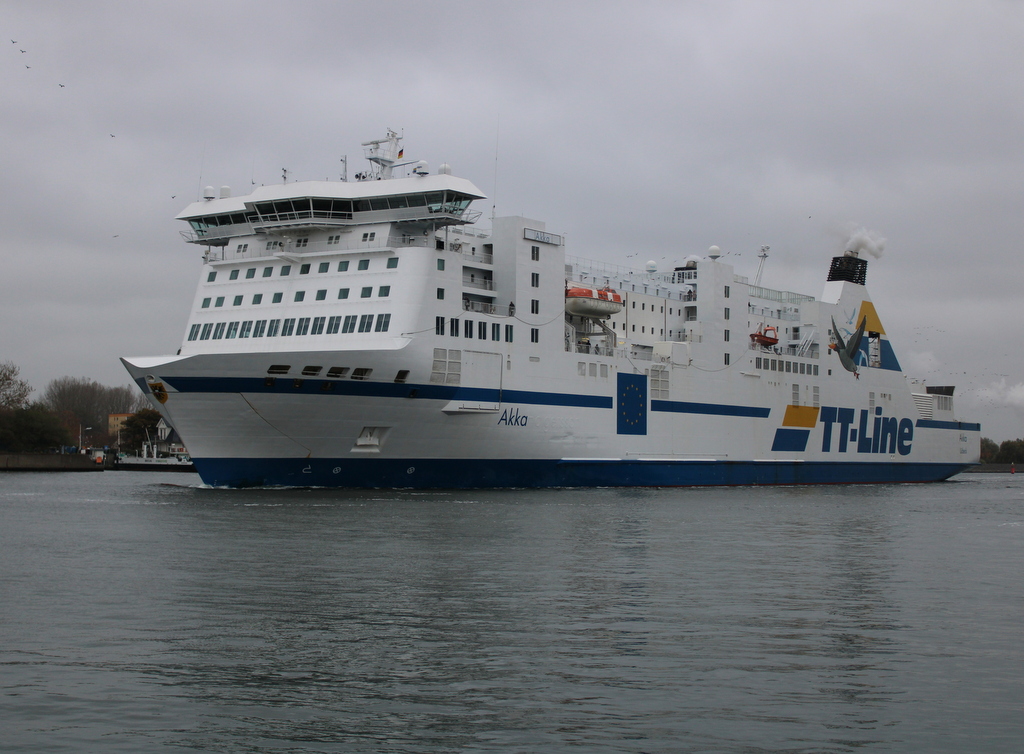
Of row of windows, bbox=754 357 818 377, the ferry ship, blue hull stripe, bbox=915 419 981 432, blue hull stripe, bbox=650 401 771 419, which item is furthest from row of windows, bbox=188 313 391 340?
blue hull stripe, bbox=915 419 981 432

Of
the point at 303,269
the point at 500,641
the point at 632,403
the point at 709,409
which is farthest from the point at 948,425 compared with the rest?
the point at 500,641

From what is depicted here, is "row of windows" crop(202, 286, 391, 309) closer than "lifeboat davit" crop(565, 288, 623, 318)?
Yes

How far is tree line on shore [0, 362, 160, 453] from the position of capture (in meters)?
75.6

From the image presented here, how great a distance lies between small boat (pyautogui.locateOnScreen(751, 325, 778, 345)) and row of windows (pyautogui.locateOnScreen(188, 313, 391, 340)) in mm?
22595

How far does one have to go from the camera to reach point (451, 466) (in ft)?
117

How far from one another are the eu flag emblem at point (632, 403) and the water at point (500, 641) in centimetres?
1810

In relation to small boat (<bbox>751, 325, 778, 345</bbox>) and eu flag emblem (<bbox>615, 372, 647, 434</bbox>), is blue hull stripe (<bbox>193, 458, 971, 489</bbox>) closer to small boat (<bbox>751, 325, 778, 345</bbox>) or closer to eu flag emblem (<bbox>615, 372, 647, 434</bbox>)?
eu flag emblem (<bbox>615, 372, 647, 434</bbox>)

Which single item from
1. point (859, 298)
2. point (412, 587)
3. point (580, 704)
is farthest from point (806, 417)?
point (580, 704)

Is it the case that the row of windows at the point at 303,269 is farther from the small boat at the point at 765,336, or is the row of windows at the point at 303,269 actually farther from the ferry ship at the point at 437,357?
the small boat at the point at 765,336

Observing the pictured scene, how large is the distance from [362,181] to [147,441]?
218ft

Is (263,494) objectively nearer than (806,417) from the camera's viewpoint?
Yes

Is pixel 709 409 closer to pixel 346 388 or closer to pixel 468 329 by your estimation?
pixel 468 329

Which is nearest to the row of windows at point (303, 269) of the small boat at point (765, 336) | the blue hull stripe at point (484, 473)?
the blue hull stripe at point (484, 473)

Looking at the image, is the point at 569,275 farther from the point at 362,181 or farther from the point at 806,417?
the point at 806,417
